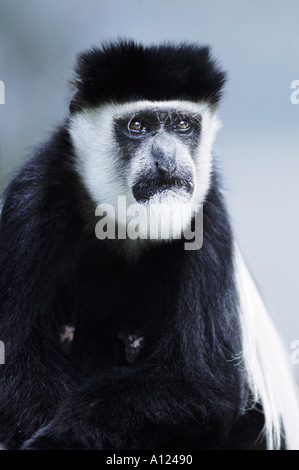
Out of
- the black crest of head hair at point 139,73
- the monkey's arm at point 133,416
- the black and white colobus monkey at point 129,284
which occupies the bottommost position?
the monkey's arm at point 133,416

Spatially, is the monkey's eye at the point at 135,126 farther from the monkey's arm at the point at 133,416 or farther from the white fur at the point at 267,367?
the monkey's arm at the point at 133,416

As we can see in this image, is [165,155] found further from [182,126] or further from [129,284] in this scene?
[129,284]

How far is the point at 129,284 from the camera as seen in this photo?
2738 millimetres

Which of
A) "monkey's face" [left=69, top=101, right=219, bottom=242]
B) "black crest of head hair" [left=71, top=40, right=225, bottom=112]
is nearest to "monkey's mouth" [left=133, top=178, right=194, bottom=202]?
"monkey's face" [left=69, top=101, right=219, bottom=242]

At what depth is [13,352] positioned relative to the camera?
2.38 metres

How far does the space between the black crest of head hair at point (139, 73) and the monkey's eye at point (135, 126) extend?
0.28ft

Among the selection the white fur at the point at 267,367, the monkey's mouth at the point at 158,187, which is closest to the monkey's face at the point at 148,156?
the monkey's mouth at the point at 158,187

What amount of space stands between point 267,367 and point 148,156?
117 cm

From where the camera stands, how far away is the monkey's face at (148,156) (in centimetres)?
240

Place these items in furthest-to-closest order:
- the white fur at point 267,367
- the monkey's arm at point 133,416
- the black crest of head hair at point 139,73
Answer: the white fur at point 267,367, the black crest of head hair at point 139,73, the monkey's arm at point 133,416

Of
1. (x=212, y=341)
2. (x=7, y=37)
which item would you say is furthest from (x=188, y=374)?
(x=7, y=37)

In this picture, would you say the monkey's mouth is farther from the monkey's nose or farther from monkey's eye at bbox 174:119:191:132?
monkey's eye at bbox 174:119:191:132
